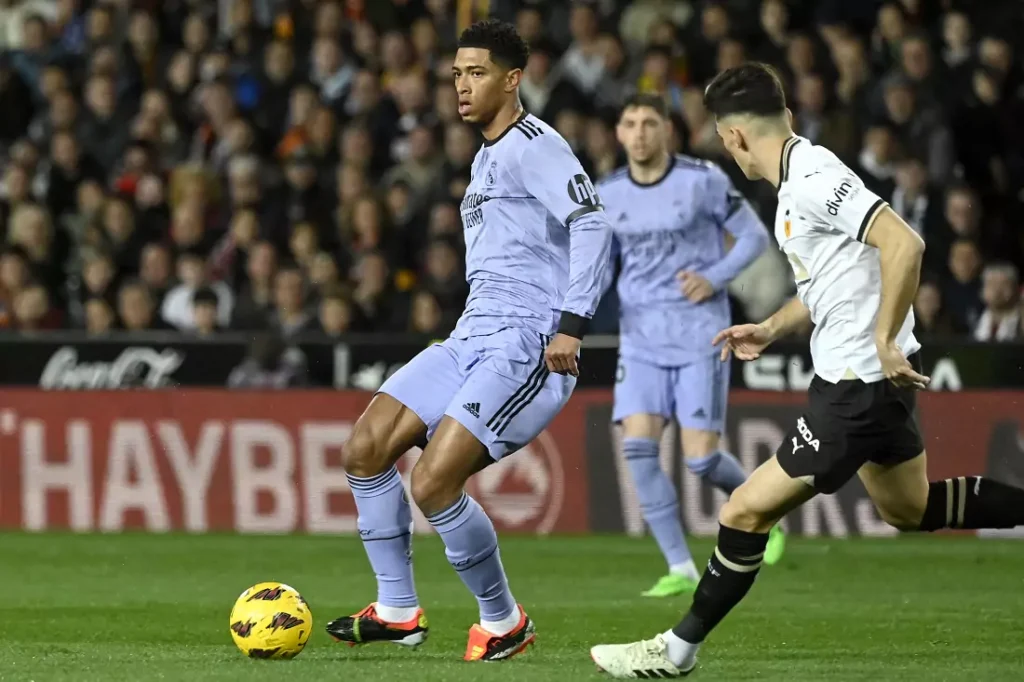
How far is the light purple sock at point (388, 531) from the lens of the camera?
7156 mm

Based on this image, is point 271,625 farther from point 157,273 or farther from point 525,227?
point 157,273

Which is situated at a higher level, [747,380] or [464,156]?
[464,156]

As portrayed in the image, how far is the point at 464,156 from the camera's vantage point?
15242 mm

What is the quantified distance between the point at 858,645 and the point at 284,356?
6.77m

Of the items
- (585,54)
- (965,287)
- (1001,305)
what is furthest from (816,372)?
(585,54)

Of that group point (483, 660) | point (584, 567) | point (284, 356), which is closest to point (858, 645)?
point (483, 660)

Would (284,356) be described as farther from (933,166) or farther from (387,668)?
(387,668)

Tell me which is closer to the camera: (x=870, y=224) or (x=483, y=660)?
(x=870, y=224)

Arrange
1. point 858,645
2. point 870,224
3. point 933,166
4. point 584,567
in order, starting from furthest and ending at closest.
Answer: point 933,166
point 584,567
point 858,645
point 870,224

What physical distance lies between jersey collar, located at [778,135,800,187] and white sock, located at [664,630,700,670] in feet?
5.20

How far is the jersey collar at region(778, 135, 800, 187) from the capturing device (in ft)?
20.5

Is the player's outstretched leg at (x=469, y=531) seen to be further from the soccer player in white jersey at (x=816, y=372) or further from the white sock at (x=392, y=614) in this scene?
the soccer player in white jersey at (x=816, y=372)

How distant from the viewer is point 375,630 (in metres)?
7.21

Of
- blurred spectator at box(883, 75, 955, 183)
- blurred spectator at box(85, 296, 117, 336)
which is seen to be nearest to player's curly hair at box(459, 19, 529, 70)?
blurred spectator at box(883, 75, 955, 183)
